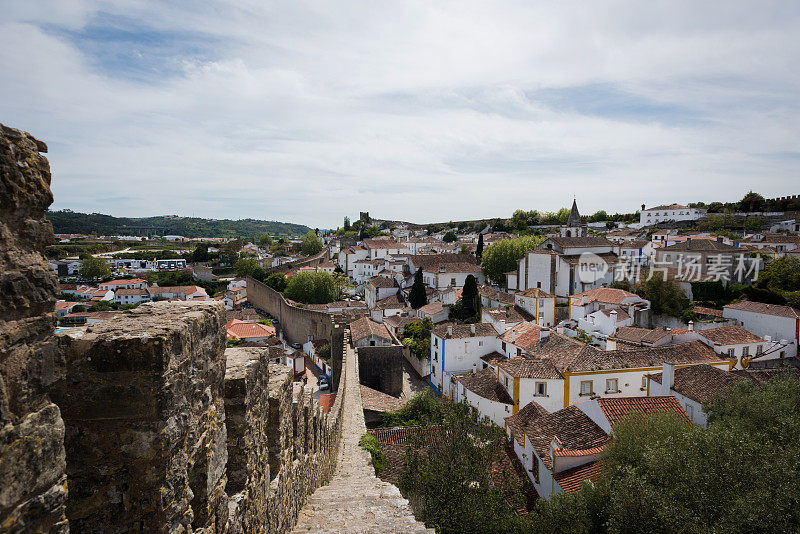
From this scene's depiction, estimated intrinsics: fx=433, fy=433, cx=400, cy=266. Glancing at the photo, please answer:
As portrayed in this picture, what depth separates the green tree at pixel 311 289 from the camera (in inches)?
1784

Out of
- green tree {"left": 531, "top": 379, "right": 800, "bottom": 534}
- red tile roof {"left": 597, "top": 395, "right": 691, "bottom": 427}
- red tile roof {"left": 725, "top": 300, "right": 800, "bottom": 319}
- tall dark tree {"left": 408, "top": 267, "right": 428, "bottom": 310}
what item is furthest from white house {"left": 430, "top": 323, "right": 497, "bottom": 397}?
red tile roof {"left": 725, "top": 300, "right": 800, "bottom": 319}

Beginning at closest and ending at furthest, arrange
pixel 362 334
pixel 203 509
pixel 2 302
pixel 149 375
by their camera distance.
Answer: pixel 2 302, pixel 149 375, pixel 203 509, pixel 362 334

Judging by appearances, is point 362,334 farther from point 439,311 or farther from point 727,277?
point 727,277

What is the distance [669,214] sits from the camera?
67875mm

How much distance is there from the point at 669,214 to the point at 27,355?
3141 inches

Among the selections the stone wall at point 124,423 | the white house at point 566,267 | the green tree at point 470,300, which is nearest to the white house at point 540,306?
the green tree at point 470,300

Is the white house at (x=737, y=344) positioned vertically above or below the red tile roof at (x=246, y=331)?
above

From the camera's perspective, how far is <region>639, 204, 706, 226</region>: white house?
6419cm

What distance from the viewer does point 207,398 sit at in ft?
8.96

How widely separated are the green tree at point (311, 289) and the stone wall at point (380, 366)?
22.5 meters

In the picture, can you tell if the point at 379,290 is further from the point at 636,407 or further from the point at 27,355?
the point at 27,355

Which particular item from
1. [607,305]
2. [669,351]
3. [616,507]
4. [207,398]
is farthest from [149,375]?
[607,305]

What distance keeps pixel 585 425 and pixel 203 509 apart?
1342 cm

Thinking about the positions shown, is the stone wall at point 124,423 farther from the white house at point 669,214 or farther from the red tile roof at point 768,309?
the white house at point 669,214
